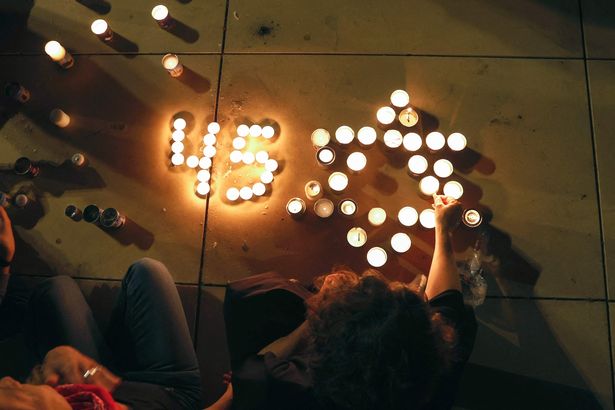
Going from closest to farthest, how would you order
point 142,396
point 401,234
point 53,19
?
point 142,396 → point 401,234 → point 53,19

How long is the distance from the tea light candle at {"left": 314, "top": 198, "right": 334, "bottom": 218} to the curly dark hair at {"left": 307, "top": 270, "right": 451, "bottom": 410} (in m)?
0.89

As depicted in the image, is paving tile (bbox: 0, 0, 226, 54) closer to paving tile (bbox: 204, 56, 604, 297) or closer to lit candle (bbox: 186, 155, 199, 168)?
paving tile (bbox: 204, 56, 604, 297)

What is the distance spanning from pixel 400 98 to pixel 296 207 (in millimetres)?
795

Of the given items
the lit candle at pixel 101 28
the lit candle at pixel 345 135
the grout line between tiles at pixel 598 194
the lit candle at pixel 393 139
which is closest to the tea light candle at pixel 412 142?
Result: the lit candle at pixel 393 139

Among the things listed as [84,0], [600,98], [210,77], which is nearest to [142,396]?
[210,77]

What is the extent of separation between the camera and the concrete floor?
207 cm

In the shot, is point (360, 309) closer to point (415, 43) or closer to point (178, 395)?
point (178, 395)

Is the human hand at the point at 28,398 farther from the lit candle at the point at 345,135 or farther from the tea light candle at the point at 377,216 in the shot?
the lit candle at the point at 345,135

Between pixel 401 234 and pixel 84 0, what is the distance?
233 centimetres

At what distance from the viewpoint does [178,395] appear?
1.63m

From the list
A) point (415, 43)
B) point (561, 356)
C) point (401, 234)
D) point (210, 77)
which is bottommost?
point (561, 356)

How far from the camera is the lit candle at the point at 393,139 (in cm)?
222

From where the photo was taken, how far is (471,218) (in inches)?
84.1

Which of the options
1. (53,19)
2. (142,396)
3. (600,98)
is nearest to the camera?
(142,396)
